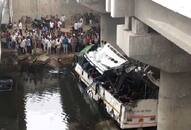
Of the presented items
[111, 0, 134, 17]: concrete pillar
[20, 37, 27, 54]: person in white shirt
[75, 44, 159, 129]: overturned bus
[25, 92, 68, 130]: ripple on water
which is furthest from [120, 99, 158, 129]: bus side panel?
[20, 37, 27, 54]: person in white shirt

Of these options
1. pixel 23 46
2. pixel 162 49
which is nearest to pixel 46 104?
pixel 162 49

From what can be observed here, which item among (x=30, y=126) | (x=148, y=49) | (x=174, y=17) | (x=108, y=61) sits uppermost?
(x=174, y=17)

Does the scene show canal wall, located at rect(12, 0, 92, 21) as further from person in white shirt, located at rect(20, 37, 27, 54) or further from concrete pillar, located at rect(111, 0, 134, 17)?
concrete pillar, located at rect(111, 0, 134, 17)

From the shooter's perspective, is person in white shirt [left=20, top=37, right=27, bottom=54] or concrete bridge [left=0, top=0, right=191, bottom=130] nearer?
concrete bridge [left=0, top=0, right=191, bottom=130]

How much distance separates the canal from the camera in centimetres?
2230

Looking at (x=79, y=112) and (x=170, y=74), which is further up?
(x=170, y=74)

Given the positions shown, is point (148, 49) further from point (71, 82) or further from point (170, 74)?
point (71, 82)

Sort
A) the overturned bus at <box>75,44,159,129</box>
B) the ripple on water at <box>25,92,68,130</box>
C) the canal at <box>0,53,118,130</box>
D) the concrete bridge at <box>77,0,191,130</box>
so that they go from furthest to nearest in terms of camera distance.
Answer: the canal at <box>0,53,118,130</box>, the ripple on water at <box>25,92,68,130</box>, the overturned bus at <box>75,44,159,129</box>, the concrete bridge at <box>77,0,191,130</box>

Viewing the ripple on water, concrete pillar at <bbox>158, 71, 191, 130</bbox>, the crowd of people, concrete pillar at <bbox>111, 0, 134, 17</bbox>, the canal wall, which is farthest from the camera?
the canal wall

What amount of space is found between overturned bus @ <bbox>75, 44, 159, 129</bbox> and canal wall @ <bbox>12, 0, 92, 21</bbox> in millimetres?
12725

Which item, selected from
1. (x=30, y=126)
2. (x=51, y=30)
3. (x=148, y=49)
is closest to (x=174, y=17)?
(x=148, y=49)

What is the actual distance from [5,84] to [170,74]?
11807mm

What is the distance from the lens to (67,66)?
1259 inches

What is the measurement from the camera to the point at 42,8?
130 feet
